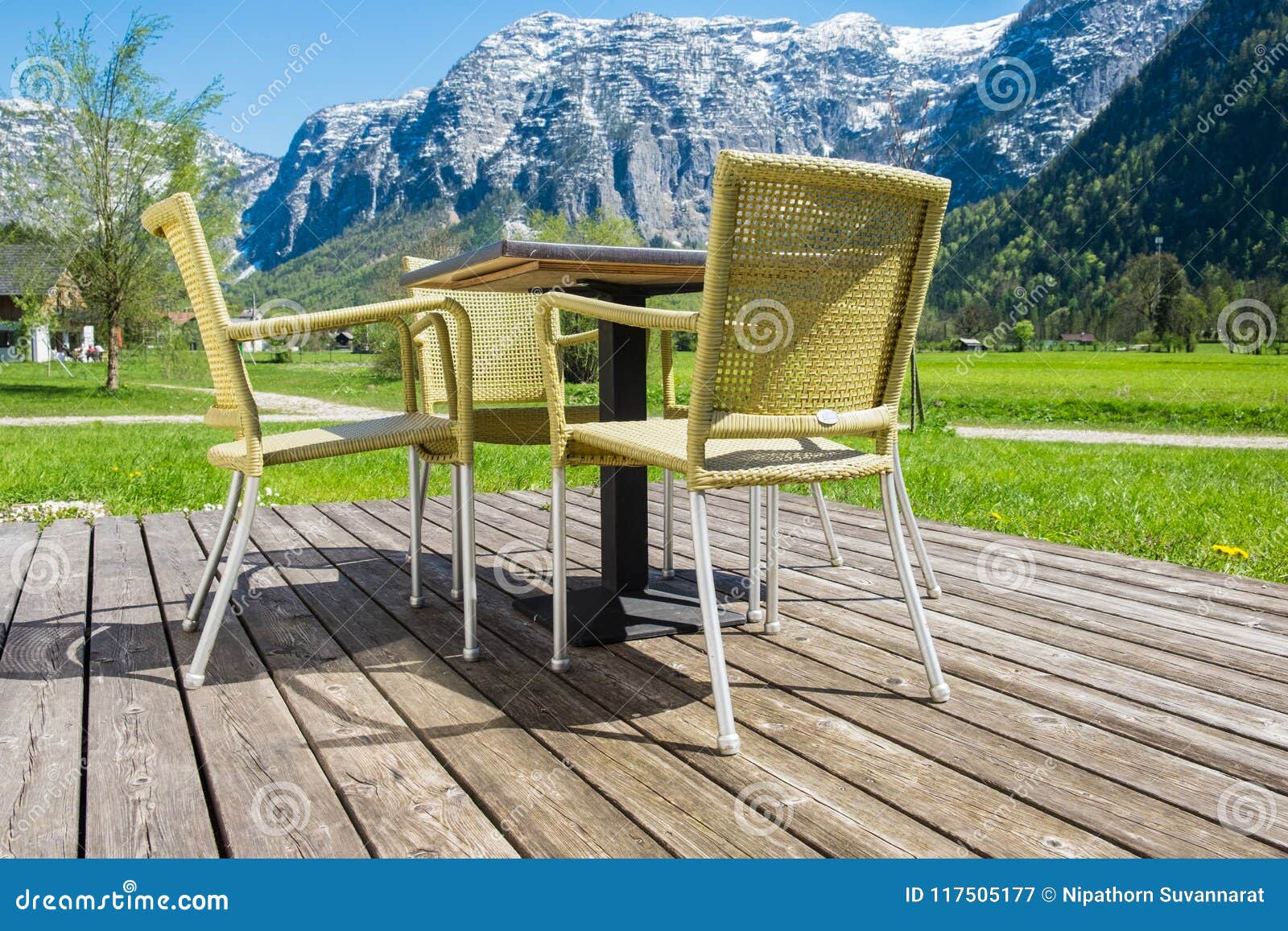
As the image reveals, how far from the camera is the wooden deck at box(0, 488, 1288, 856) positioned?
130 cm

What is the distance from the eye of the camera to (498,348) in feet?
10.3

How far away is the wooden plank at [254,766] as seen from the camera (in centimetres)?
128

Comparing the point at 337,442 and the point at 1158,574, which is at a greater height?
the point at 337,442

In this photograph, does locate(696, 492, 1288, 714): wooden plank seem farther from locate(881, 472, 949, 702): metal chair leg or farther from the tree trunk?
the tree trunk

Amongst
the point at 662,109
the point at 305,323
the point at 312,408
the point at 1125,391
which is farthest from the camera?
the point at 662,109

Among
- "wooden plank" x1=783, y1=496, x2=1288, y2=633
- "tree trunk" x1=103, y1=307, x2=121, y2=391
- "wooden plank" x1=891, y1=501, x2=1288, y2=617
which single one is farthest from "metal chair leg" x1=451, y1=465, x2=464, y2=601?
"tree trunk" x1=103, y1=307, x2=121, y2=391

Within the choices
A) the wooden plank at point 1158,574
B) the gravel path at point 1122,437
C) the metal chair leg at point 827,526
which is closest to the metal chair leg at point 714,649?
the metal chair leg at point 827,526

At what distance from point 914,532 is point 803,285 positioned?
801mm

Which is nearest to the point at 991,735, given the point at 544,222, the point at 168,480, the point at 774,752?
the point at 774,752

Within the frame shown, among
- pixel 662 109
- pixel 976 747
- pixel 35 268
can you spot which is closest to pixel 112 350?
pixel 35 268

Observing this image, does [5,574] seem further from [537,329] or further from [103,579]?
[537,329]

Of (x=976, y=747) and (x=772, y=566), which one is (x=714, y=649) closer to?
(x=976, y=747)

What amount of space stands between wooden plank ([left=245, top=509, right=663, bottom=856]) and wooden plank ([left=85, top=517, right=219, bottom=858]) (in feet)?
1.23

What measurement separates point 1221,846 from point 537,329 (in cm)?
149
